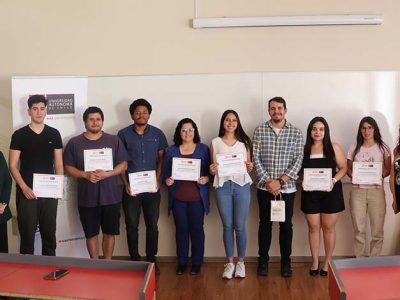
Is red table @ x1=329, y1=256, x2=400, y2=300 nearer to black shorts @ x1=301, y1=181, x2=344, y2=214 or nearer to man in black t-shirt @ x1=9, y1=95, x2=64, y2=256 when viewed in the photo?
black shorts @ x1=301, y1=181, x2=344, y2=214

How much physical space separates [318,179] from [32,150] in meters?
2.70

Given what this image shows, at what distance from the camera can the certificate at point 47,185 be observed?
3.79 m

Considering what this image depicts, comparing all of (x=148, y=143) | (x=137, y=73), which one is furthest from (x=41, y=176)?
(x=137, y=73)

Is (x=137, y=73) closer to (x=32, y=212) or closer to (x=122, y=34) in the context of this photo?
(x=122, y=34)

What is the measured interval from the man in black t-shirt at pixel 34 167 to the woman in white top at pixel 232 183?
1.54 m

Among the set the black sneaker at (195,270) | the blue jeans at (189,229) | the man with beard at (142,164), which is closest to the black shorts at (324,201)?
the blue jeans at (189,229)

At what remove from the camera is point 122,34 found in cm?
434

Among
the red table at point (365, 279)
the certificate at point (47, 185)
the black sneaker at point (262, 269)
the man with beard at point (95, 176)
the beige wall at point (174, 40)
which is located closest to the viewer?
the red table at point (365, 279)

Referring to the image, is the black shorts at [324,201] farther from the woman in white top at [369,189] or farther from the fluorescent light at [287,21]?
the fluorescent light at [287,21]

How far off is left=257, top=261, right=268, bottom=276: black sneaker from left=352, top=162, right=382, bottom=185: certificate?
1222mm

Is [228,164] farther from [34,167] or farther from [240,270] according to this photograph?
[34,167]

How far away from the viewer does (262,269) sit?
4027 millimetres

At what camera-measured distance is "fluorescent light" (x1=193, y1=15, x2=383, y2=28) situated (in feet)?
13.5

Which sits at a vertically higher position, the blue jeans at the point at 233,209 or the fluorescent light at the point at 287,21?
the fluorescent light at the point at 287,21
